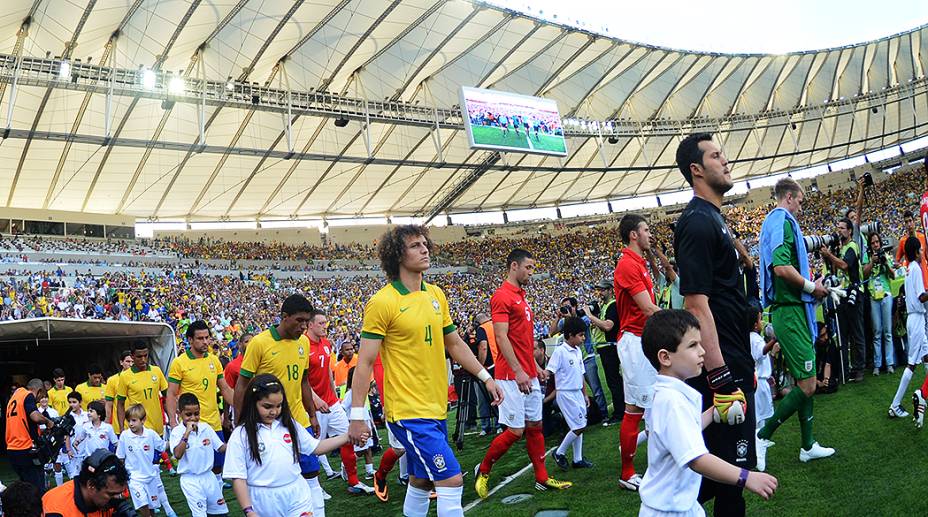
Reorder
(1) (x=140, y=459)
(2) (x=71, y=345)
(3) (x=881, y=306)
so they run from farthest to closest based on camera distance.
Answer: (2) (x=71, y=345), (3) (x=881, y=306), (1) (x=140, y=459)

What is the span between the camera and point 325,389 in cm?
702

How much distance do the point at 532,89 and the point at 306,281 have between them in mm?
15114

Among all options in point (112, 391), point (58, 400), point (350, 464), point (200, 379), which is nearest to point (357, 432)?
point (350, 464)

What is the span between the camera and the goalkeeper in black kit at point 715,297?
325 cm

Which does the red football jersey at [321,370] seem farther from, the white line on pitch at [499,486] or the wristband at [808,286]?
the wristband at [808,286]

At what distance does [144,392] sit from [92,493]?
4535 millimetres

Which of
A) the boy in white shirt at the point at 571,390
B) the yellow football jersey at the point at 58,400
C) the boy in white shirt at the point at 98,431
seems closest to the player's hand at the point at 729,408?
the boy in white shirt at the point at 571,390

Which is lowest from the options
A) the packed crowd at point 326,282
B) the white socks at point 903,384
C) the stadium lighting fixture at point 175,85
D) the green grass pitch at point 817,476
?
the green grass pitch at point 817,476

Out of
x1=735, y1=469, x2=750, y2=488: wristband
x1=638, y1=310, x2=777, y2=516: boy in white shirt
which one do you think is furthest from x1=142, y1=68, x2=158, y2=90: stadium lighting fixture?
x1=735, y1=469, x2=750, y2=488: wristband

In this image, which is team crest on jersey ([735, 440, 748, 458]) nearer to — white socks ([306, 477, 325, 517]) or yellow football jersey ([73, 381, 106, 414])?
white socks ([306, 477, 325, 517])

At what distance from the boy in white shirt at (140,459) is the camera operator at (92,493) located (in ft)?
10.6

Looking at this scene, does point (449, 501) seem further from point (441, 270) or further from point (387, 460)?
point (441, 270)

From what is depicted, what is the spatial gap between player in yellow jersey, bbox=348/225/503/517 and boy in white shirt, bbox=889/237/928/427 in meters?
4.01

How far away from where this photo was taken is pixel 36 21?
2375 centimetres
